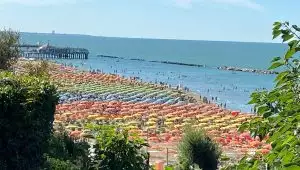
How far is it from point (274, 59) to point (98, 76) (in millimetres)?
70026

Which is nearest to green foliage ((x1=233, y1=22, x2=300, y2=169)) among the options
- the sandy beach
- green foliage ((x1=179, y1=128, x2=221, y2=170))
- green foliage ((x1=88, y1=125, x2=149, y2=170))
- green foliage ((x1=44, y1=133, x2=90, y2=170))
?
green foliage ((x1=88, y1=125, x2=149, y2=170))

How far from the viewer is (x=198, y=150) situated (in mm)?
14469

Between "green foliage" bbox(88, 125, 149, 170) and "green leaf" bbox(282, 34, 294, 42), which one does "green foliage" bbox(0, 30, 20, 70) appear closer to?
"green foliage" bbox(88, 125, 149, 170)

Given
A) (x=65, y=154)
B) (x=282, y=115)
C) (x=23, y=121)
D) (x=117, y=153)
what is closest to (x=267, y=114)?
(x=282, y=115)

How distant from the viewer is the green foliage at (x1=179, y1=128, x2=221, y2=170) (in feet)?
47.5

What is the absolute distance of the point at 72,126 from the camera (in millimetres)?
31625

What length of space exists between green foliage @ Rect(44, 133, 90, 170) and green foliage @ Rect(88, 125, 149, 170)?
2535mm

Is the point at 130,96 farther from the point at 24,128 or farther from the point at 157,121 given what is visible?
the point at 24,128

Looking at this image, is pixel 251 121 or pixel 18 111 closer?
pixel 251 121

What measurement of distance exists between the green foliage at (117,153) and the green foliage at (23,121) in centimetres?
291

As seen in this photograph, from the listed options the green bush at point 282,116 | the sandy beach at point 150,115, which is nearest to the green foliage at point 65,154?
the sandy beach at point 150,115

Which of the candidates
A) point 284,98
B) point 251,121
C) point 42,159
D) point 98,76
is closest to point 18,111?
point 42,159

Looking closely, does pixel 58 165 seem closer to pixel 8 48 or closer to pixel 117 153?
pixel 117 153

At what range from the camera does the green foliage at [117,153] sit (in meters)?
7.76
